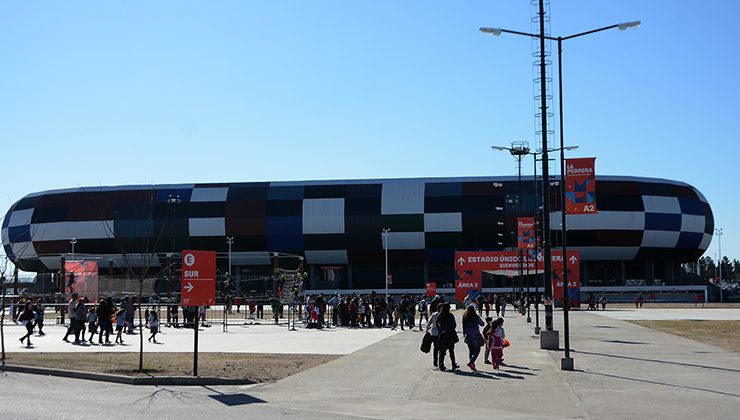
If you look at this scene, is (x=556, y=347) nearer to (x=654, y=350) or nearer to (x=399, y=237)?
(x=654, y=350)

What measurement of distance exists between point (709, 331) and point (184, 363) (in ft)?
78.6

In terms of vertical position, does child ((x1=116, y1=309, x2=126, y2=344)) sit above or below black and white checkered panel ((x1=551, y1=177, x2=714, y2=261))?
below

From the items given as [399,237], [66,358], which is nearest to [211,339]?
[66,358]

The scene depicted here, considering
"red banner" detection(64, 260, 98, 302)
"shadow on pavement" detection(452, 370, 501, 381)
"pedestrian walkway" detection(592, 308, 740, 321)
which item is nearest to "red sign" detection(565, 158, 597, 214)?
"shadow on pavement" detection(452, 370, 501, 381)

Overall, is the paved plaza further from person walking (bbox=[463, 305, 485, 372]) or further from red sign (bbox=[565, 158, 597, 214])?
red sign (bbox=[565, 158, 597, 214])

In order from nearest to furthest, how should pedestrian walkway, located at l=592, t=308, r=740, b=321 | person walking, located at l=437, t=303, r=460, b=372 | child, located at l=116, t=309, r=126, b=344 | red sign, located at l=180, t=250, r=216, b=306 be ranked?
red sign, located at l=180, t=250, r=216, b=306 → person walking, located at l=437, t=303, r=460, b=372 → child, located at l=116, t=309, r=126, b=344 → pedestrian walkway, located at l=592, t=308, r=740, b=321

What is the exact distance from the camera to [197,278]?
59.1 feet

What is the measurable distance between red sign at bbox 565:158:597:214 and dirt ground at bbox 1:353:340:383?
26.0 feet

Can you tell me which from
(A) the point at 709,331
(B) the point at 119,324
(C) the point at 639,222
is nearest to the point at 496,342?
(B) the point at 119,324

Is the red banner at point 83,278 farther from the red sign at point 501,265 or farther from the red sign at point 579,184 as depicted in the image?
the red sign at point 501,265

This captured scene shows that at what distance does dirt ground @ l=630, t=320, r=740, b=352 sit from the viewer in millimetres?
27836

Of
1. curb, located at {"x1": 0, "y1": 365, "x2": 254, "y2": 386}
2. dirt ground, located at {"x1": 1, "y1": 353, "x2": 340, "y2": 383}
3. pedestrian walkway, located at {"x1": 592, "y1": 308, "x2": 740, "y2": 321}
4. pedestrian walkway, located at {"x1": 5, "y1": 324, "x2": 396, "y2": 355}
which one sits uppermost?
curb, located at {"x1": 0, "y1": 365, "x2": 254, "y2": 386}

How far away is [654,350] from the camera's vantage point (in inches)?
963

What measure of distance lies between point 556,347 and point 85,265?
27.4m
